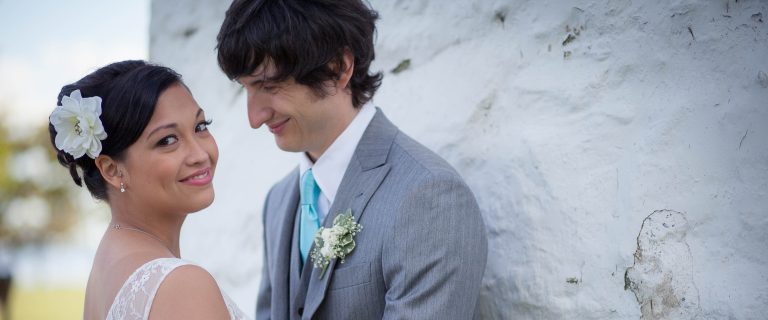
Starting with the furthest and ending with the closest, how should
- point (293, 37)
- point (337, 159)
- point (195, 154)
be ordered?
point (337, 159) < point (293, 37) < point (195, 154)

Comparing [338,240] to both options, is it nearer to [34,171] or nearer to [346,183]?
[346,183]

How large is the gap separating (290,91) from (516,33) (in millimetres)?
870

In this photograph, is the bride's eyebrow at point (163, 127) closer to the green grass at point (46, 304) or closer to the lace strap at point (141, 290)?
the lace strap at point (141, 290)

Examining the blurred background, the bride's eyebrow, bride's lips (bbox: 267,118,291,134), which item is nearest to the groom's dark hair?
bride's lips (bbox: 267,118,291,134)

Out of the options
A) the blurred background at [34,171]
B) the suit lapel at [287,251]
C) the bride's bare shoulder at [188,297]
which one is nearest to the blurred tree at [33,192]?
the blurred background at [34,171]

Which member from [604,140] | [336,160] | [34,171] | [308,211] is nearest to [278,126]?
[336,160]

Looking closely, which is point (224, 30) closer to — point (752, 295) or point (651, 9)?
point (651, 9)

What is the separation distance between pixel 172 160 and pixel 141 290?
17.8 inches

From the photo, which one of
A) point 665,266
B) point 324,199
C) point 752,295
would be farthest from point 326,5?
point 752,295

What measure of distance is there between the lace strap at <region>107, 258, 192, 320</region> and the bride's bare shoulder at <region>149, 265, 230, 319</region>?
19 millimetres

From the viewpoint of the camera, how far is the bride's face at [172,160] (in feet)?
7.39

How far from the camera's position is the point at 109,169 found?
91.0 inches

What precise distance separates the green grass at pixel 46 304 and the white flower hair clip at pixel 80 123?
15.3 meters

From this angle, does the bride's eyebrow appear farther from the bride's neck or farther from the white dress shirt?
the white dress shirt
